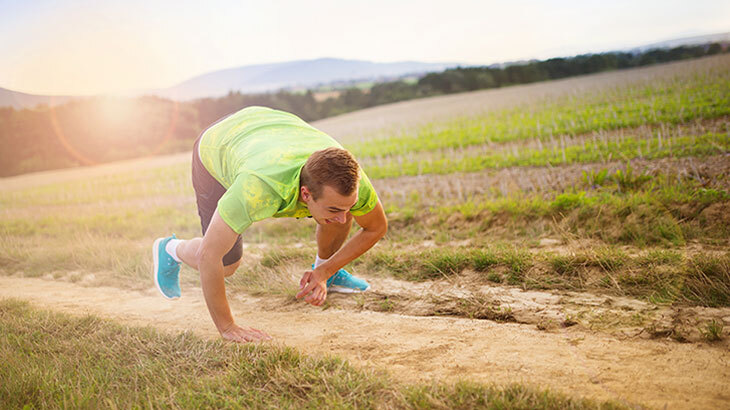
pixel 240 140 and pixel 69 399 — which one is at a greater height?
pixel 240 140

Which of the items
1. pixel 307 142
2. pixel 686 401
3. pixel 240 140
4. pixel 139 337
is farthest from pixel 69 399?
pixel 686 401

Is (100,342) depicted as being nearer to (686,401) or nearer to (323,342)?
(323,342)

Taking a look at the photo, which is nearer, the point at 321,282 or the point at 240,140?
the point at 240,140

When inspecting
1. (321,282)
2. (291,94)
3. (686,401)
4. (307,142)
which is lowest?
(686,401)

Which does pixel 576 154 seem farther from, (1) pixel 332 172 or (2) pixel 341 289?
(1) pixel 332 172

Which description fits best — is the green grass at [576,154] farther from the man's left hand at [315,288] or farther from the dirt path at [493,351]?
the man's left hand at [315,288]

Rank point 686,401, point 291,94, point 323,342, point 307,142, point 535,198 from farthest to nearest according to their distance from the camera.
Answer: point 291,94
point 535,198
point 323,342
point 307,142
point 686,401

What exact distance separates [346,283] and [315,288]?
95 cm

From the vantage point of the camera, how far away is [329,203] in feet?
10.0

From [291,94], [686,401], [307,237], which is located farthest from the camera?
[291,94]

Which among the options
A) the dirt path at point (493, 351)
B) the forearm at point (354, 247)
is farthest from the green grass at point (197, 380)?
the forearm at point (354, 247)

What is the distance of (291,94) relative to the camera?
4947 cm

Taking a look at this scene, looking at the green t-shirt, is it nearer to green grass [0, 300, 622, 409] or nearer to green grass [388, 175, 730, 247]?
green grass [0, 300, 622, 409]

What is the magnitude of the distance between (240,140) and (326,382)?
1.82 m
